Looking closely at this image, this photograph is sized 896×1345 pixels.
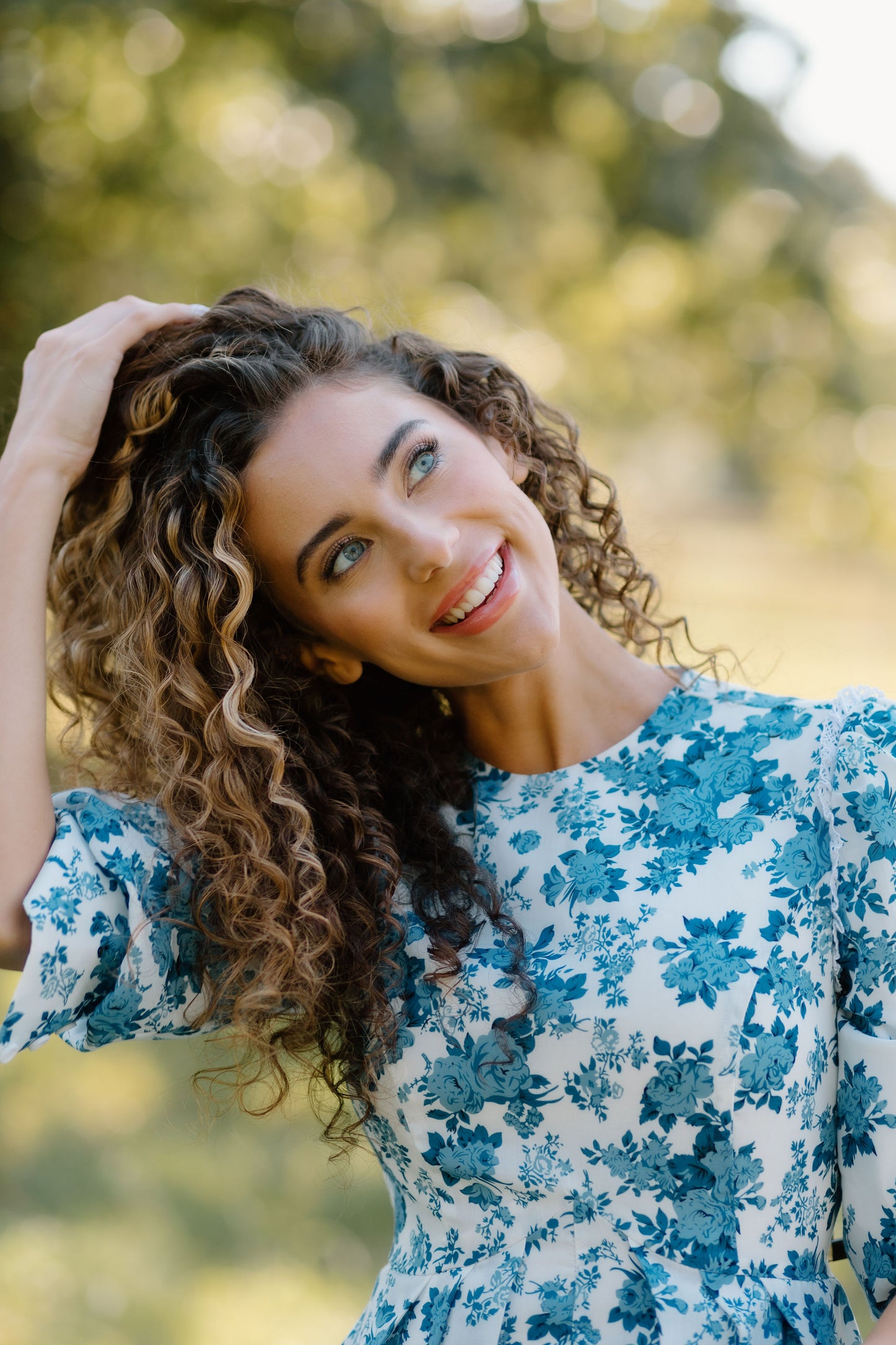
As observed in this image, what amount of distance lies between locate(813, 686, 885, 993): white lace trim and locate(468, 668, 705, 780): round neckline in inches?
8.4

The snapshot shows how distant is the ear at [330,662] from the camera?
162cm

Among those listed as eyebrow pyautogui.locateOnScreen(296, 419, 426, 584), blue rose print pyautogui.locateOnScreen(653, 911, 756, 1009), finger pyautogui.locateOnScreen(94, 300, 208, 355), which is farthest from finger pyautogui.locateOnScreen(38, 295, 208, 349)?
blue rose print pyautogui.locateOnScreen(653, 911, 756, 1009)

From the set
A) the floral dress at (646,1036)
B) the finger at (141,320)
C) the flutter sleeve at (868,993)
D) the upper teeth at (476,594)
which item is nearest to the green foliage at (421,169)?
the finger at (141,320)

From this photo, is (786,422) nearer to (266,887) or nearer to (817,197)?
(817,197)

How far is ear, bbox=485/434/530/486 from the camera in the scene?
5.39 feet

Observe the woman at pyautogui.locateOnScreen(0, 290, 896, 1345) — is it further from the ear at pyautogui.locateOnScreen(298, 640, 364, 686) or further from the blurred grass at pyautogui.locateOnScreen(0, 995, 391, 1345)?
the blurred grass at pyautogui.locateOnScreen(0, 995, 391, 1345)

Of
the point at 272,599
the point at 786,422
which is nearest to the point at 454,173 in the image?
the point at 786,422

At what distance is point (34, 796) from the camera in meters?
1.44

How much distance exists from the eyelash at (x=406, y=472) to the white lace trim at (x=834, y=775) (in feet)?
1.83

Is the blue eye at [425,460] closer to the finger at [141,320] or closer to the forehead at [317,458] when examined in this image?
the forehead at [317,458]

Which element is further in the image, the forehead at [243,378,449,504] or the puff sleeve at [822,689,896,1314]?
the forehead at [243,378,449,504]

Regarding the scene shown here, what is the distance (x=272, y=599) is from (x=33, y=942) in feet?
1.68

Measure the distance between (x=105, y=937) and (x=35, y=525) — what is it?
0.52 meters

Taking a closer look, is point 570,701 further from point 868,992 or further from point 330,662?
point 868,992
